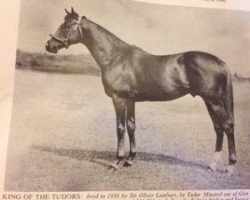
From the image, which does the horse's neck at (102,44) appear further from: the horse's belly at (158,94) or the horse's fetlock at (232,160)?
the horse's fetlock at (232,160)

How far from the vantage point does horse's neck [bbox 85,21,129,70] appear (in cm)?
35

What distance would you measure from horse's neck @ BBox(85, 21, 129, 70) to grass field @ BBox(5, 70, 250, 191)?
2cm

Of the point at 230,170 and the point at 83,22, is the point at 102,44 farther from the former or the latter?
the point at 230,170

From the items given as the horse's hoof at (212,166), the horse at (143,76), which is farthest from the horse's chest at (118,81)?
the horse's hoof at (212,166)

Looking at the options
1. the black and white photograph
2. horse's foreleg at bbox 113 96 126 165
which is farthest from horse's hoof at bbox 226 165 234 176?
horse's foreleg at bbox 113 96 126 165

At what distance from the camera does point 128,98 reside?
35cm

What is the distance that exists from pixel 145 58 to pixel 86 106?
0.07 meters

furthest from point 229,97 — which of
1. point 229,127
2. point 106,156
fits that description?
point 106,156

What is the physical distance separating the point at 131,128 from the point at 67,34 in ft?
0.34

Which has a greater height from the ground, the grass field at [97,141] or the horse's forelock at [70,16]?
the horse's forelock at [70,16]

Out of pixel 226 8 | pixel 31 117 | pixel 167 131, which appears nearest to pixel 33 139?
pixel 31 117

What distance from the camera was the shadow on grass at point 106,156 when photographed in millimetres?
328

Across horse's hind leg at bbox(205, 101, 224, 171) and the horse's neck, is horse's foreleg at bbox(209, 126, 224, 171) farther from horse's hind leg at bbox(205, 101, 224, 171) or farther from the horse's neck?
the horse's neck

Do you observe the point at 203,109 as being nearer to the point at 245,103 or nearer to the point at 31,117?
the point at 245,103
